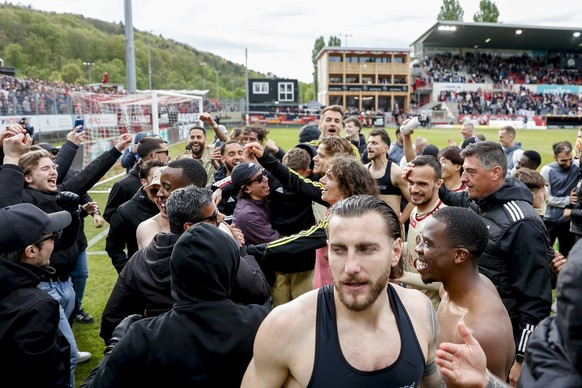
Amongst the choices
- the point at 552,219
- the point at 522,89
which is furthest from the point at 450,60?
the point at 552,219

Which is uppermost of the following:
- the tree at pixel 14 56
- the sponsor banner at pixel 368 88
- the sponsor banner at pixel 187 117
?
the tree at pixel 14 56

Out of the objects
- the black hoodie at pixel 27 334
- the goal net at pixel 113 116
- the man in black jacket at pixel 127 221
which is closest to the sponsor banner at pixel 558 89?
the goal net at pixel 113 116

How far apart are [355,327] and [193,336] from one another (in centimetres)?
66

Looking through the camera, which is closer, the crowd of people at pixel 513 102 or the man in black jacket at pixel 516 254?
the man in black jacket at pixel 516 254

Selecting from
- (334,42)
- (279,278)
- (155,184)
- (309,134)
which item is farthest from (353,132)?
(334,42)

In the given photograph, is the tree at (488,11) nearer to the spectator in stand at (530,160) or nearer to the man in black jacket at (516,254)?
the spectator in stand at (530,160)

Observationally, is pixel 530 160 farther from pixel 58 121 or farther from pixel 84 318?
pixel 58 121

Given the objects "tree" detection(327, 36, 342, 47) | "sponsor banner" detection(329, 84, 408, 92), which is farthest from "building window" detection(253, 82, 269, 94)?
"tree" detection(327, 36, 342, 47)

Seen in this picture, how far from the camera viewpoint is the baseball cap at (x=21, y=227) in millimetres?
2638

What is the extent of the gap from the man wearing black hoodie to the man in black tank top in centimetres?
14

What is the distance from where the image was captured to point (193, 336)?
6.36ft

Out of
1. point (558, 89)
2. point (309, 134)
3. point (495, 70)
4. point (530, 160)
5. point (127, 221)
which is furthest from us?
point (495, 70)

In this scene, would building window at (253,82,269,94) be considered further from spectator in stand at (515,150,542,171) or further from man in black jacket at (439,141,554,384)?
man in black jacket at (439,141,554,384)

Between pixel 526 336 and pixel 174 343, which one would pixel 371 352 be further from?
pixel 526 336
